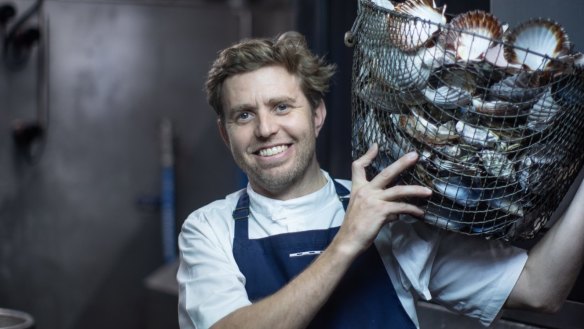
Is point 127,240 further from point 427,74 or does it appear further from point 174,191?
point 427,74

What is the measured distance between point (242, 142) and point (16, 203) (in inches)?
97.2

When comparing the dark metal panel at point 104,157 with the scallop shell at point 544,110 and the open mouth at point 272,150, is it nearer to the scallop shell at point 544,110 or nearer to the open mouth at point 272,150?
the open mouth at point 272,150

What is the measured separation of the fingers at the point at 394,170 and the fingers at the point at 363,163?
33mm

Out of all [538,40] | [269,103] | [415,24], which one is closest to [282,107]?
[269,103]

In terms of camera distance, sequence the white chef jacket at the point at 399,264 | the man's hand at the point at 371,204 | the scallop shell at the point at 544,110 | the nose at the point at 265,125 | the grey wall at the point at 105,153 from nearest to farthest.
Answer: the scallop shell at the point at 544,110, the man's hand at the point at 371,204, the white chef jacket at the point at 399,264, the nose at the point at 265,125, the grey wall at the point at 105,153

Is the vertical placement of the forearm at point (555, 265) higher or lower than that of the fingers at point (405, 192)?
lower

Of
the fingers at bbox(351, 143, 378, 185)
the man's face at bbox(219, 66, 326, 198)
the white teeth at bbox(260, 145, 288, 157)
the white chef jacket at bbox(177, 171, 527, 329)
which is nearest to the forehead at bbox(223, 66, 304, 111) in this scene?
the man's face at bbox(219, 66, 326, 198)

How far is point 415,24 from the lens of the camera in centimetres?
116

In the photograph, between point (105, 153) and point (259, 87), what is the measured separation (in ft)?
7.71

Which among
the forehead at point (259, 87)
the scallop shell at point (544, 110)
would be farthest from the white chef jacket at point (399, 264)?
the scallop shell at point (544, 110)

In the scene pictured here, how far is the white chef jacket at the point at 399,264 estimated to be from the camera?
144 cm

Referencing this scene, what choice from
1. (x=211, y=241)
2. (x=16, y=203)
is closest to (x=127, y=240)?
(x=16, y=203)

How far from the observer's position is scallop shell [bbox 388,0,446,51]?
1160 mm

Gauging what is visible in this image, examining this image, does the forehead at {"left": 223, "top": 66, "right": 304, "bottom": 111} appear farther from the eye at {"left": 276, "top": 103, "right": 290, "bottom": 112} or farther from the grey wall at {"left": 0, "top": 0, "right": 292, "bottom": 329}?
the grey wall at {"left": 0, "top": 0, "right": 292, "bottom": 329}
